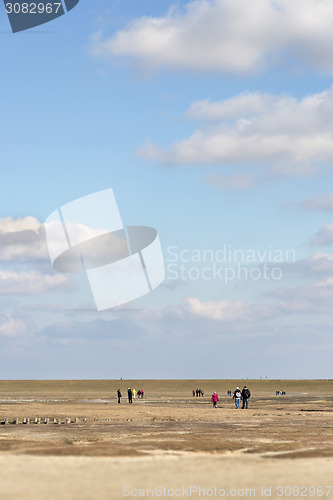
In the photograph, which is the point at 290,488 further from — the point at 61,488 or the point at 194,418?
the point at 194,418

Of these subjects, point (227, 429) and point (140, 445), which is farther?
point (227, 429)

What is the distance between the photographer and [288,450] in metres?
18.9

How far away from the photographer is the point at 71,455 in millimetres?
17531

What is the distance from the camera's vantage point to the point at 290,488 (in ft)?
41.6

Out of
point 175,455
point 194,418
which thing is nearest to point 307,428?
point 194,418

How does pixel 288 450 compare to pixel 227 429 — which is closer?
pixel 288 450

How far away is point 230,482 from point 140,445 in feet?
24.7

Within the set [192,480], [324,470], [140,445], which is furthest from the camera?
[140,445]

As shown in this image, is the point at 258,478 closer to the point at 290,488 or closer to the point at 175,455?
the point at 290,488

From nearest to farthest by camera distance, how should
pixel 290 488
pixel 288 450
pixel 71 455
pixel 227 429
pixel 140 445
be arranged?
1. pixel 290 488
2. pixel 71 455
3. pixel 288 450
4. pixel 140 445
5. pixel 227 429

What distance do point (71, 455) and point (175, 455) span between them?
271 centimetres

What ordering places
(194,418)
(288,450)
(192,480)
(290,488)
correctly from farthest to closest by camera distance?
(194,418)
(288,450)
(192,480)
(290,488)

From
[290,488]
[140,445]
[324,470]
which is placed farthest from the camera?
[140,445]

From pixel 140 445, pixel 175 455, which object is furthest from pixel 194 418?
pixel 175 455
